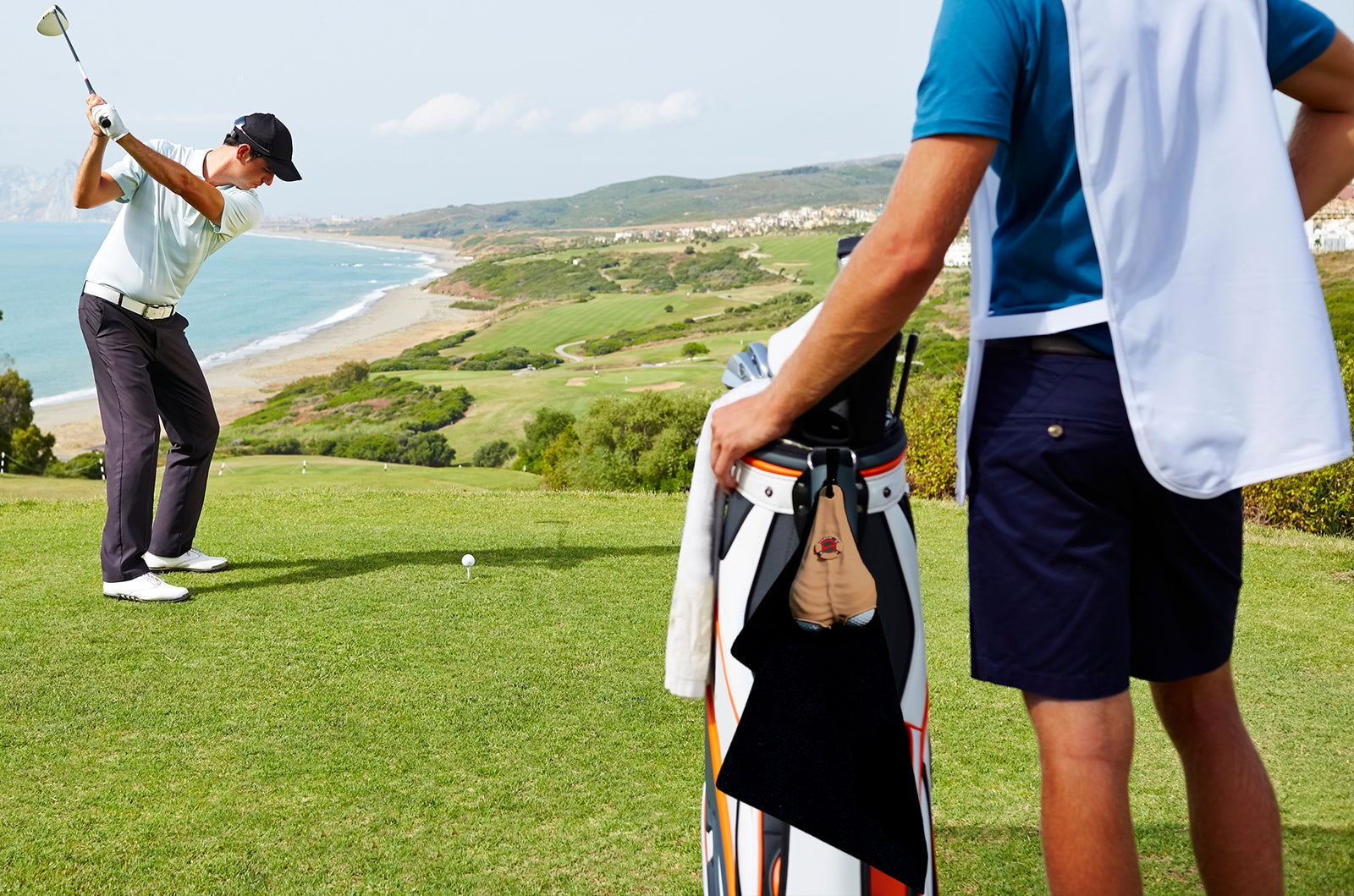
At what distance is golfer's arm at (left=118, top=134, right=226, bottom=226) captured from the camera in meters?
4.17

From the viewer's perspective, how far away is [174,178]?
4.30 metres

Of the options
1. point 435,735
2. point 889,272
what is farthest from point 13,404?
point 889,272

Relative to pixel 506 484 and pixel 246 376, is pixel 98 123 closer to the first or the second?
pixel 506 484

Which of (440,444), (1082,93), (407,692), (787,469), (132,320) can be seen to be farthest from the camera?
(440,444)

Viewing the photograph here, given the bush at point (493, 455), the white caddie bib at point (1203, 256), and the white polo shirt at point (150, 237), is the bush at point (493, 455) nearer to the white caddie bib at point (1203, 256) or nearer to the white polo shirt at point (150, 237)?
the white polo shirt at point (150, 237)

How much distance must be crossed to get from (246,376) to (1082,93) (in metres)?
99.1

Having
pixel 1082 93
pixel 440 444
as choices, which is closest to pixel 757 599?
pixel 1082 93

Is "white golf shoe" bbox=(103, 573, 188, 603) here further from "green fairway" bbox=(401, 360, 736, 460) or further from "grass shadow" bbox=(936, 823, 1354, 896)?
"green fairway" bbox=(401, 360, 736, 460)

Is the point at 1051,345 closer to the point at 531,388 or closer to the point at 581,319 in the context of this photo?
the point at 531,388

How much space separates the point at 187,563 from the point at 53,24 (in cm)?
284

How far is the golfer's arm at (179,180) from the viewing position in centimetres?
417

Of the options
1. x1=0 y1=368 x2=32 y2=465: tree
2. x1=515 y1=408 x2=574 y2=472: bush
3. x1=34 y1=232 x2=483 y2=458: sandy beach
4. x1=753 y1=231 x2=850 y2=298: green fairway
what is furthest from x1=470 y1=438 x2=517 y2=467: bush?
x1=753 y1=231 x2=850 y2=298: green fairway

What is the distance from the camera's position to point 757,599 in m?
1.76

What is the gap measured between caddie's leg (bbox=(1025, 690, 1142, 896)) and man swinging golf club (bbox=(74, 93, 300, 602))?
3.99 meters
